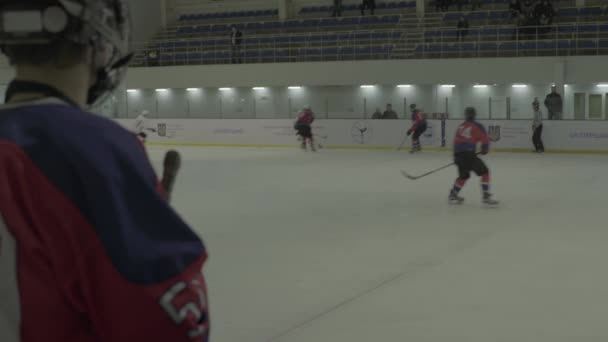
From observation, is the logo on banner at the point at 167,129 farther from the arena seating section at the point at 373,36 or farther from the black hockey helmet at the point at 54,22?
the black hockey helmet at the point at 54,22

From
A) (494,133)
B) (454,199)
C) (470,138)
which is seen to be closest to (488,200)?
(454,199)

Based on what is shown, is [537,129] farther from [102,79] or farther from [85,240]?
[85,240]

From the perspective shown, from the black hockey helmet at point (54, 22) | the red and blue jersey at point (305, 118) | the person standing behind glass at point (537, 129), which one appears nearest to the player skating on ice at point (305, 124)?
the red and blue jersey at point (305, 118)

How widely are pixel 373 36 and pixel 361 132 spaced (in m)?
6.55

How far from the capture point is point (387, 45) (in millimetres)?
26688

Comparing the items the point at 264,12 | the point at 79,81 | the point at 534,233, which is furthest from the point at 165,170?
the point at 264,12

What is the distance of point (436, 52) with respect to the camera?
83.7 feet

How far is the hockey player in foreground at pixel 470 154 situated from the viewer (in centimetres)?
1121

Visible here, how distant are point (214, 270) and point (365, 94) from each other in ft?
68.4

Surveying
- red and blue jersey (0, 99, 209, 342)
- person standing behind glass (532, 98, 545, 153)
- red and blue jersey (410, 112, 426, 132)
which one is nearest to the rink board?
person standing behind glass (532, 98, 545, 153)

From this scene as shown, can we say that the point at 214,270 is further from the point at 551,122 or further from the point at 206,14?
the point at 206,14

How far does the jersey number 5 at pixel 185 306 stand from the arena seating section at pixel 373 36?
2437 centimetres

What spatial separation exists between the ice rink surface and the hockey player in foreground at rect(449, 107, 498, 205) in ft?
0.79

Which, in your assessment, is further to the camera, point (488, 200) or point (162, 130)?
point (162, 130)
